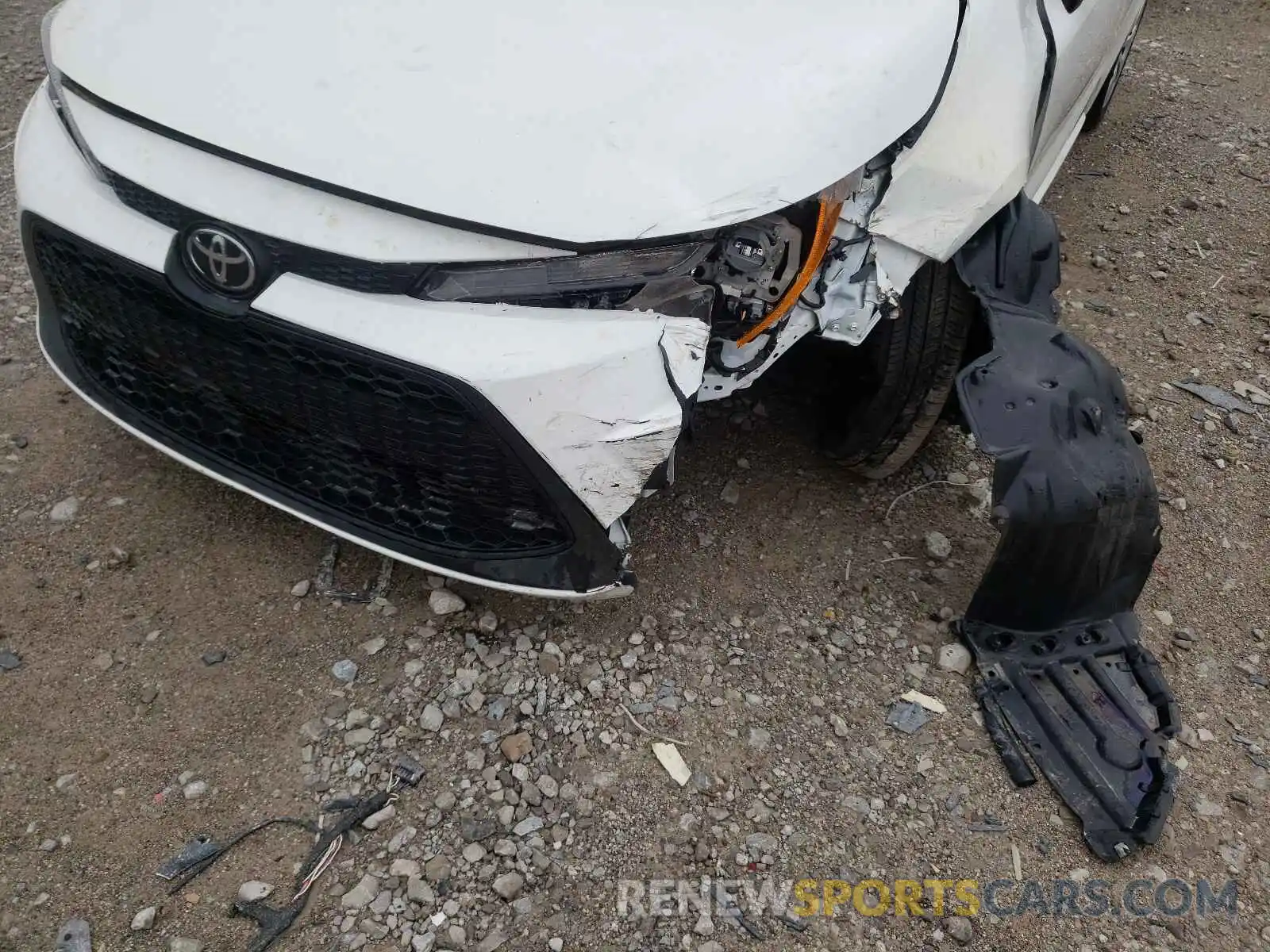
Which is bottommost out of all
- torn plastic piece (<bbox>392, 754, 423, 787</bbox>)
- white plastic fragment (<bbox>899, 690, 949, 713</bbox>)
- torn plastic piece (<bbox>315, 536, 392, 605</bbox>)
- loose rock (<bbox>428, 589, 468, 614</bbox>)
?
white plastic fragment (<bbox>899, 690, 949, 713</bbox>)

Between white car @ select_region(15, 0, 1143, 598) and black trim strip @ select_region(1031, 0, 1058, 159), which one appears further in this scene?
black trim strip @ select_region(1031, 0, 1058, 159)

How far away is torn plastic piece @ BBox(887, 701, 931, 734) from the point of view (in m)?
2.24

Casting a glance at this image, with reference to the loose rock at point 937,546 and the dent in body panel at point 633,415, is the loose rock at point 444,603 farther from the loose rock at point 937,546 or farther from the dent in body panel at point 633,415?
the loose rock at point 937,546

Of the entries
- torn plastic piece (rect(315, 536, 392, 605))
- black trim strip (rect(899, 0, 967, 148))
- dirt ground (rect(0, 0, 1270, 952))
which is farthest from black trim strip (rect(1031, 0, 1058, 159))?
torn plastic piece (rect(315, 536, 392, 605))

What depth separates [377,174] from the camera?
1.76m

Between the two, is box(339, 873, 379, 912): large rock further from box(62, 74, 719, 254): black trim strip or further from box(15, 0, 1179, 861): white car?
box(62, 74, 719, 254): black trim strip

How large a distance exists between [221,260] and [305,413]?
33 cm

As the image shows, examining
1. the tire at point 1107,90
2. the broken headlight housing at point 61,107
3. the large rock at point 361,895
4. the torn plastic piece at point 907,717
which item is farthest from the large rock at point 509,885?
the tire at point 1107,90

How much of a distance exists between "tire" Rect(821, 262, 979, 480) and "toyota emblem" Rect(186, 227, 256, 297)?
4.76 ft

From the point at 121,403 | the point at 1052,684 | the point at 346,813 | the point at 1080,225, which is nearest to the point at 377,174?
the point at 121,403

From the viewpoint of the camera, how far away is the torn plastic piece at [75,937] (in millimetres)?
1729

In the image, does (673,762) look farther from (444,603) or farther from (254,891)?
(254,891)

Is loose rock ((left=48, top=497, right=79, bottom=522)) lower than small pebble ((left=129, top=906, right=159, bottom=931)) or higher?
higher

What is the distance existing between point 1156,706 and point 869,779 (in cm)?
73
